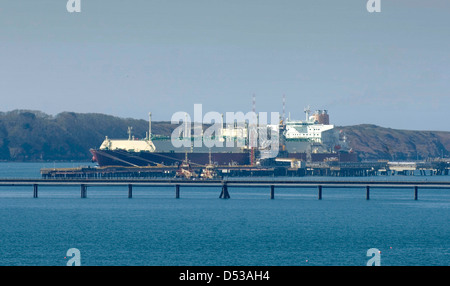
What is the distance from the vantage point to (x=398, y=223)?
259 feet

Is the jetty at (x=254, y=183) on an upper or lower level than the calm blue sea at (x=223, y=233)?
upper

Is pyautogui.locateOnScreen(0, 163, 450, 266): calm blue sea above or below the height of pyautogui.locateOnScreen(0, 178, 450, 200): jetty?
below

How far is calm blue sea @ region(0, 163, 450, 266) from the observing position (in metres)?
52.3

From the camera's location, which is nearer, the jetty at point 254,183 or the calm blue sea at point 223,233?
the calm blue sea at point 223,233

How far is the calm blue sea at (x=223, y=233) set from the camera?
5228cm

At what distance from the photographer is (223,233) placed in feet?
222

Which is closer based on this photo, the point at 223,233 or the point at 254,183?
the point at 223,233

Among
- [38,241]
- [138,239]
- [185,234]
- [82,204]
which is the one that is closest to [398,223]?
[185,234]

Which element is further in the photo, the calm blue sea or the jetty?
the jetty

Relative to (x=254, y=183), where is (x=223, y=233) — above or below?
below
